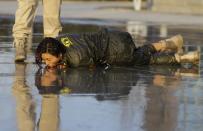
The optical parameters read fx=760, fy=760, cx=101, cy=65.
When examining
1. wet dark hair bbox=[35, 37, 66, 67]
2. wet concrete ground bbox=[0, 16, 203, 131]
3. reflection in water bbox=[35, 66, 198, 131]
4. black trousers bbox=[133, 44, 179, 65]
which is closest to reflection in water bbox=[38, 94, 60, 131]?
wet concrete ground bbox=[0, 16, 203, 131]

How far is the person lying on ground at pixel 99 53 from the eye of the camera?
8570 millimetres

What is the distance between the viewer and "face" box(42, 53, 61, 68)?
856 centimetres

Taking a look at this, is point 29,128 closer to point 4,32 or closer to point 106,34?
point 106,34

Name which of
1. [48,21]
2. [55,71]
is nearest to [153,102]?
[55,71]

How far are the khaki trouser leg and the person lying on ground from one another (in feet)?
2.91

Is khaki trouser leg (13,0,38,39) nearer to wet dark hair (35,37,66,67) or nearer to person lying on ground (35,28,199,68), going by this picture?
person lying on ground (35,28,199,68)

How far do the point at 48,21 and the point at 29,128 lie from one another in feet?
15.8

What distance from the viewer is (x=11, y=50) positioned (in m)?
11.2

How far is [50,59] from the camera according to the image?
28.3 feet

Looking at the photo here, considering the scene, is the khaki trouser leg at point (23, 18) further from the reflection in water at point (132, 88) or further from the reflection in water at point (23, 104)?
the reflection in water at point (23, 104)

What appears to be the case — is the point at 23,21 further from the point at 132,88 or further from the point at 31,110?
the point at 31,110

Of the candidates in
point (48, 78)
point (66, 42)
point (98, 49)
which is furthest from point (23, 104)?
point (98, 49)

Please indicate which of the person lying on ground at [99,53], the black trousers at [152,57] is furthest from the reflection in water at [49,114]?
the black trousers at [152,57]

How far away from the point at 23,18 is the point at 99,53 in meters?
1.49
